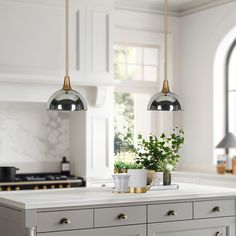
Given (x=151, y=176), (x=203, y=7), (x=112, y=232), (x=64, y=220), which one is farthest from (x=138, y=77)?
(x=64, y=220)

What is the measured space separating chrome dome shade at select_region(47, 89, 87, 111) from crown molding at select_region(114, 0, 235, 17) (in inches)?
123

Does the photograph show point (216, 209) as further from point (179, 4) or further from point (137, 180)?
point (179, 4)

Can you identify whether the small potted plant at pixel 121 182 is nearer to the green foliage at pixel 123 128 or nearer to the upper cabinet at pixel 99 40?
the green foliage at pixel 123 128

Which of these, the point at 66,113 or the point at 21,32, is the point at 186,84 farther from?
the point at 21,32

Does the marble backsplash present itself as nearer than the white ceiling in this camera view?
Yes

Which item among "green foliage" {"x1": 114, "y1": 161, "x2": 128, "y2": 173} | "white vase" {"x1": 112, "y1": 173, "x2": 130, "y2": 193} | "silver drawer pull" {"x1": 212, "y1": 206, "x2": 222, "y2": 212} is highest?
"green foliage" {"x1": 114, "y1": 161, "x2": 128, "y2": 173}

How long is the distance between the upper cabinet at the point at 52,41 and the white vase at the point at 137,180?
229 centimetres

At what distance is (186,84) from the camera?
7.66 metres

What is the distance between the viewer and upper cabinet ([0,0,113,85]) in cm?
614

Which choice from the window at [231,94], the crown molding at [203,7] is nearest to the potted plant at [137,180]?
the window at [231,94]

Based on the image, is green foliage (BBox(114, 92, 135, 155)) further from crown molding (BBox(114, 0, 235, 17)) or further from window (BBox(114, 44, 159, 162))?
crown molding (BBox(114, 0, 235, 17))

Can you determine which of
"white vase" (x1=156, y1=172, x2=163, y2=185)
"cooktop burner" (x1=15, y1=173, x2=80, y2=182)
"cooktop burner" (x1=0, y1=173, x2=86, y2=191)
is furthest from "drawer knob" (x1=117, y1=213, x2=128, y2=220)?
"cooktop burner" (x1=15, y1=173, x2=80, y2=182)

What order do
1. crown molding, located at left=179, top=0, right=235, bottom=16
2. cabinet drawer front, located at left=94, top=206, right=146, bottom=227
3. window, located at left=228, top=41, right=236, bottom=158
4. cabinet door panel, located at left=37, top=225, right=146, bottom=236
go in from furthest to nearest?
1. window, located at left=228, top=41, right=236, bottom=158
2. crown molding, located at left=179, top=0, right=235, bottom=16
3. cabinet drawer front, located at left=94, top=206, right=146, bottom=227
4. cabinet door panel, located at left=37, top=225, right=146, bottom=236

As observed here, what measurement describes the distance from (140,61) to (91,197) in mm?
3803
